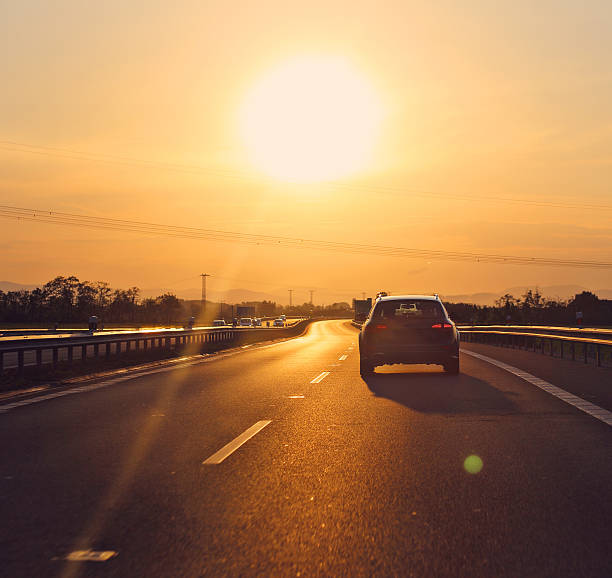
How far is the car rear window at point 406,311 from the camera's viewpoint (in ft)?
49.5

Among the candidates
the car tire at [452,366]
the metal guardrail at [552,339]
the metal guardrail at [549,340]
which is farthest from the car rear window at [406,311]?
the metal guardrail at [549,340]

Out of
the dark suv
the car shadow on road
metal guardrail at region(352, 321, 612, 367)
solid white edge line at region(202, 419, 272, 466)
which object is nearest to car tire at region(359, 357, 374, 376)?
the dark suv

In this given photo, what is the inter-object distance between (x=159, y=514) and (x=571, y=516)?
276 centimetres

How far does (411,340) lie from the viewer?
14.8 m

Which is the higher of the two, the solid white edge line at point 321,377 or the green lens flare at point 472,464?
the solid white edge line at point 321,377

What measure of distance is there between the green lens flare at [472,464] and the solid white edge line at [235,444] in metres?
2.23

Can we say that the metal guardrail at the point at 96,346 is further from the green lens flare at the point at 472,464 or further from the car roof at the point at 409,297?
the green lens flare at the point at 472,464

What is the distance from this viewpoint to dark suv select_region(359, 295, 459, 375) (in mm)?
14742

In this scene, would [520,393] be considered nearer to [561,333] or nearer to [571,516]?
[571,516]

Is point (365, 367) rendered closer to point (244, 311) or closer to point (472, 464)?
A: point (472, 464)

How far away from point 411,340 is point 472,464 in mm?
8502

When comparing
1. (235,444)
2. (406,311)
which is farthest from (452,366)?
(235,444)

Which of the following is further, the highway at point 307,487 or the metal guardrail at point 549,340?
the metal guardrail at point 549,340

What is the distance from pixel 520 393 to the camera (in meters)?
11.5
